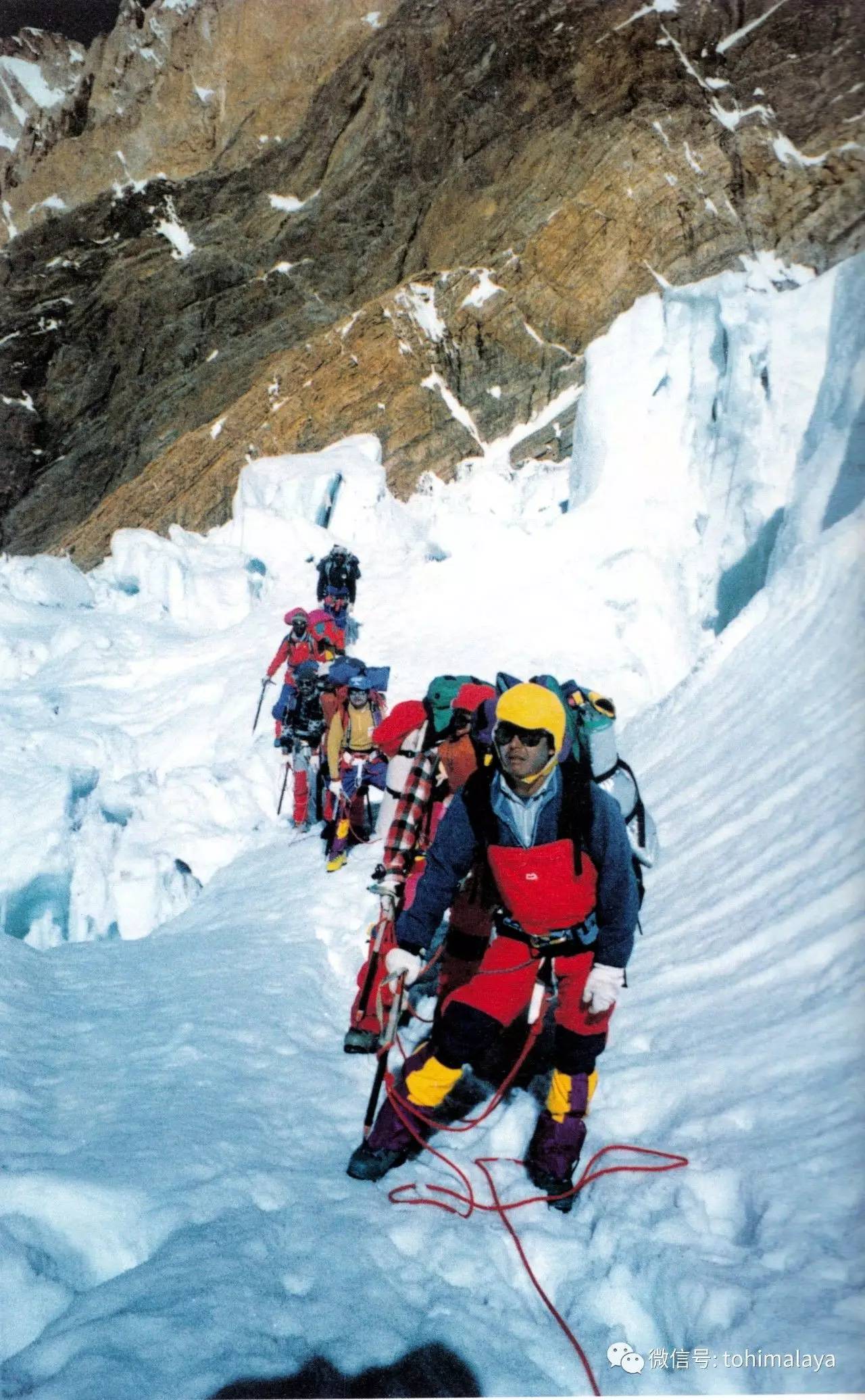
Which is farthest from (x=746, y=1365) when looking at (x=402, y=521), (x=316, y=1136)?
(x=402, y=521)

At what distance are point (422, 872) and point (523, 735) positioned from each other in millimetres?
1244

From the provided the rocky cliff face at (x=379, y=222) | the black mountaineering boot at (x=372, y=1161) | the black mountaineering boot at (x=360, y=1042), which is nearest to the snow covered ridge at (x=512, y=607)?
the black mountaineering boot at (x=360, y=1042)

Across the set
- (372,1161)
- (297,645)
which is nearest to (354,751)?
(297,645)

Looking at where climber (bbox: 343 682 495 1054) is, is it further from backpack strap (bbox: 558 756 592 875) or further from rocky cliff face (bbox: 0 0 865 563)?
rocky cliff face (bbox: 0 0 865 563)

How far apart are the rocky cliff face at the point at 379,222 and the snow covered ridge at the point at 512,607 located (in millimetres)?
24081

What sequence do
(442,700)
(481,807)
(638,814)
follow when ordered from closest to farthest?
(481,807) < (638,814) < (442,700)

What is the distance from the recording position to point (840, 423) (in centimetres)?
462

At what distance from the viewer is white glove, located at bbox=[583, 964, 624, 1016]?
2105 mm

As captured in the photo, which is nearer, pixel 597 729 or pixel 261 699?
pixel 597 729

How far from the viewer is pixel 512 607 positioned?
8156 mm

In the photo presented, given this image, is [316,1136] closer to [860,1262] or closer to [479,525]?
[860,1262]

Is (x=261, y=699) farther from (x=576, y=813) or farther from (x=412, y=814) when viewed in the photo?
(x=576, y=813)

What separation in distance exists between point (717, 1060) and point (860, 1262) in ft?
2.39

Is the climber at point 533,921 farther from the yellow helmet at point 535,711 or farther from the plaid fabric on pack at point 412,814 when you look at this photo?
the plaid fabric on pack at point 412,814
